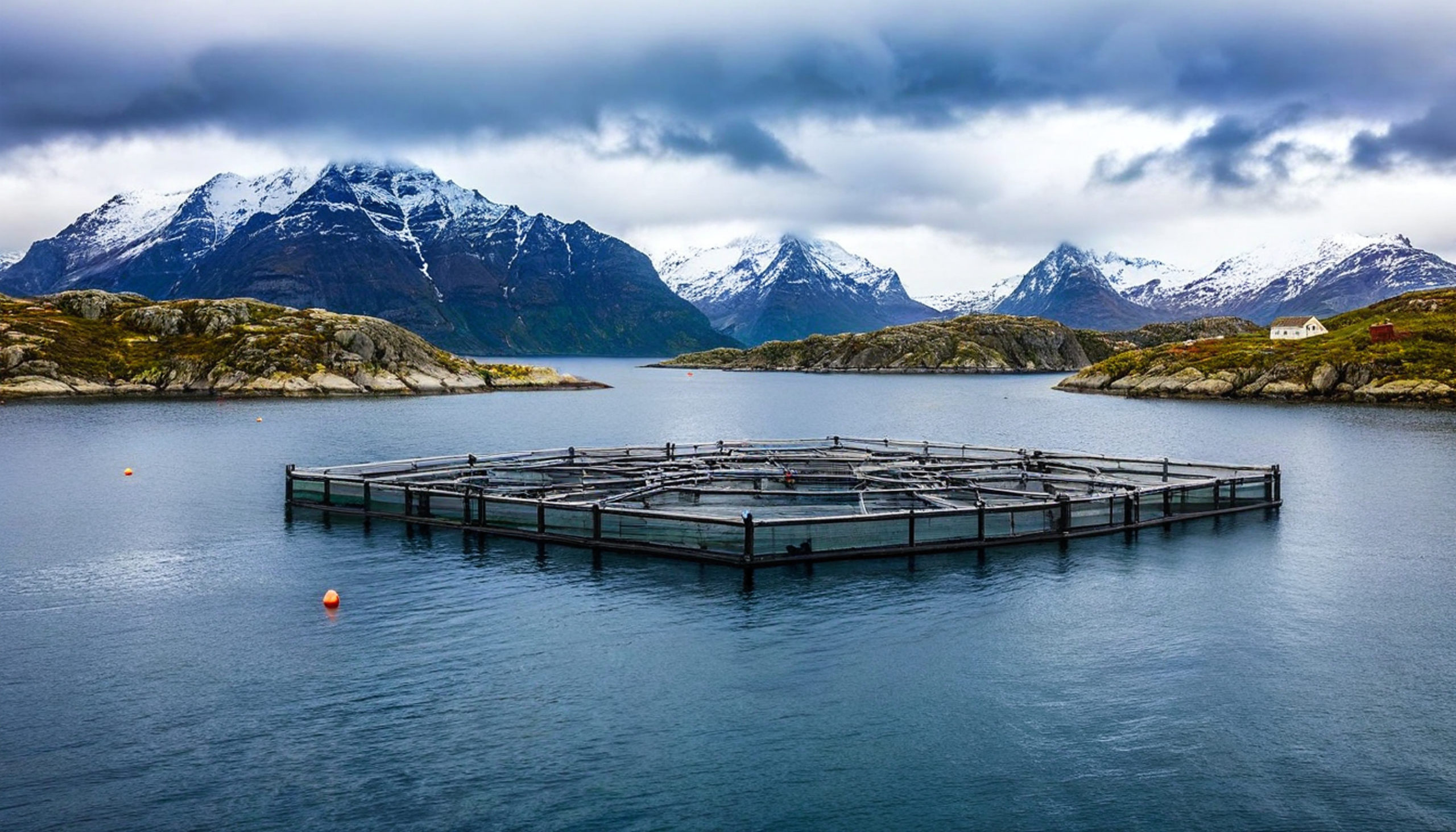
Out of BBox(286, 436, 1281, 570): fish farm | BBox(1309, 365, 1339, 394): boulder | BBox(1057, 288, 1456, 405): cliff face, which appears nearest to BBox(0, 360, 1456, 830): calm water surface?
BBox(286, 436, 1281, 570): fish farm

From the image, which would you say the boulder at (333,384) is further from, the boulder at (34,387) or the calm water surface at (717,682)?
the calm water surface at (717,682)

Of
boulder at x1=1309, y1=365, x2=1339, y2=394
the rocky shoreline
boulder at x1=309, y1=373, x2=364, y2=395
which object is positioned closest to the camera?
the rocky shoreline

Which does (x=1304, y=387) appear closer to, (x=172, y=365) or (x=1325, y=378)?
(x=1325, y=378)

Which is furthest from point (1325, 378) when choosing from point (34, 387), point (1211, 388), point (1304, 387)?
point (34, 387)

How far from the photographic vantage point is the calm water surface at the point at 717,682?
21641 mm

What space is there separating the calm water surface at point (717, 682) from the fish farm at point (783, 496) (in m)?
1.78

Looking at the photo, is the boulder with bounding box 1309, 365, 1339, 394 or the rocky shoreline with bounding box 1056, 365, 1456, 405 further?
the boulder with bounding box 1309, 365, 1339, 394

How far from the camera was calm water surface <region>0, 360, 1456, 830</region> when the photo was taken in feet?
71.0

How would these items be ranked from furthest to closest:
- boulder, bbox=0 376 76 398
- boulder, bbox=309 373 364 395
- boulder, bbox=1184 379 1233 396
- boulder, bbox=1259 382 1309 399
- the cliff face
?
boulder, bbox=309 373 364 395
boulder, bbox=1184 379 1233 396
boulder, bbox=1259 382 1309 399
boulder, bbox=0 376 76 398
the cliff face

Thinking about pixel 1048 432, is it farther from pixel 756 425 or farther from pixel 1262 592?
pixel 1262 592

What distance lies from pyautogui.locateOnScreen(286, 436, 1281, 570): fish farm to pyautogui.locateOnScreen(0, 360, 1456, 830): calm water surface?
178cm

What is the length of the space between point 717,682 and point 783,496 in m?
29.1

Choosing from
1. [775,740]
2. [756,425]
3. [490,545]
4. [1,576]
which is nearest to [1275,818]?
[775,740]

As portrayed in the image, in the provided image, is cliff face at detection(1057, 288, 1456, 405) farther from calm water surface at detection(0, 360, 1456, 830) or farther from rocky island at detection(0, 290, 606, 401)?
rocky island at detection(0, 290, 606, 401)
